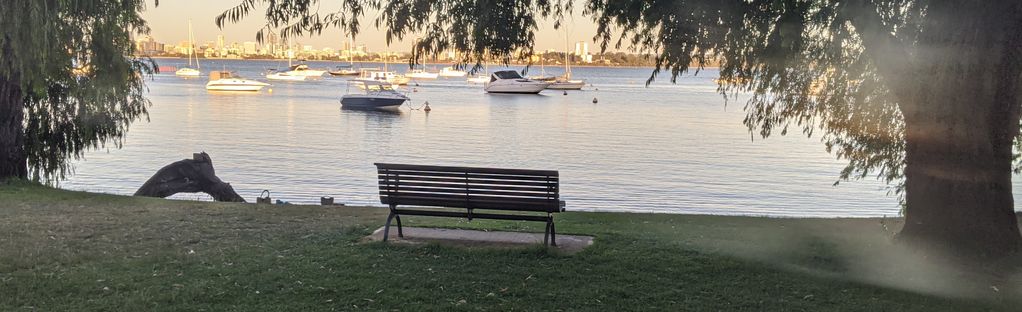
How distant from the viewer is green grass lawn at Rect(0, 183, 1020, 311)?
5.79m

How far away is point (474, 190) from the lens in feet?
25.2

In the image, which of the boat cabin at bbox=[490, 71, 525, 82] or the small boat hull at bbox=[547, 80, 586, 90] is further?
the small boat hull at bbox=[547, 80, 586, 90]

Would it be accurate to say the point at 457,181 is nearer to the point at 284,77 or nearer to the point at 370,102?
the point at 370,102

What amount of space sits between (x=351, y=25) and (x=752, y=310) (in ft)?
14.4

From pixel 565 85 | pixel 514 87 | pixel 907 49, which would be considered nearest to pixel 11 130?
pixel 907 49

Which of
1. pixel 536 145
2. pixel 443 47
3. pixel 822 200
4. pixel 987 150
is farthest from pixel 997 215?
pixel 536 145

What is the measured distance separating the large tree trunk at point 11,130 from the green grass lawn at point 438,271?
5.10 m

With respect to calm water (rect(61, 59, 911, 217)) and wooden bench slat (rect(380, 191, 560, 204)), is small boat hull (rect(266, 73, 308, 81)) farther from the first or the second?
wooden bench slat (rect(380, 191, 560, 204))

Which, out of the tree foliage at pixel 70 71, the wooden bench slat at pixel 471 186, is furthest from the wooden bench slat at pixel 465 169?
the tree foliage at pixel 70 71

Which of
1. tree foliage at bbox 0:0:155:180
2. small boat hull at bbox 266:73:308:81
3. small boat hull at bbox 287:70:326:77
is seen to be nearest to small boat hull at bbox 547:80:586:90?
small boat hull at bbox 266:73:308:81

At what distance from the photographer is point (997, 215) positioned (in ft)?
23.6

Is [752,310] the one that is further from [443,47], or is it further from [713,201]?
[713,201]

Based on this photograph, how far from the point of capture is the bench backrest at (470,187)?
24.5ft

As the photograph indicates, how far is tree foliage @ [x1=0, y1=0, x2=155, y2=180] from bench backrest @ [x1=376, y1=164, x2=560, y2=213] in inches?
202
